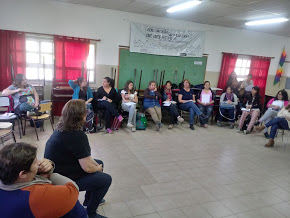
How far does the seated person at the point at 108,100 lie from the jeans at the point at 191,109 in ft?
5.80

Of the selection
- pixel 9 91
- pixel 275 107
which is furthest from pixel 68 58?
pixel 275 107

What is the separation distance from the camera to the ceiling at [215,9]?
430cm

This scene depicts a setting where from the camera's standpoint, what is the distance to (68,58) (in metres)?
5.29

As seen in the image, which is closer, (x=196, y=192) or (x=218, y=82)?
(x=196, y=192)

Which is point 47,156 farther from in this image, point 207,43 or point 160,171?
point 207,43

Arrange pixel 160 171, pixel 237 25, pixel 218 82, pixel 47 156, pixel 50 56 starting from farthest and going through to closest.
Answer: pixel 218 82, pixel 237 25, pixel 50 56, pixel 160 171, pixel 47 156

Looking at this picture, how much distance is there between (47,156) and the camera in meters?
1.73

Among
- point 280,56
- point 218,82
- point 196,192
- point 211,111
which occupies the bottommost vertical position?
point 196,192

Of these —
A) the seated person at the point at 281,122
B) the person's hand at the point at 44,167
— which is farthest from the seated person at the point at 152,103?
the person's hand at the point at 44,167

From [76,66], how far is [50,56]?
2.06 ft

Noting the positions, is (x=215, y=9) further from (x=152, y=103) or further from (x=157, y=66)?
(x=152, y=103)

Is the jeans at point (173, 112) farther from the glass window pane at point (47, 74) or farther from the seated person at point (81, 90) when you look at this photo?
the glass window pane at point (47, 74)

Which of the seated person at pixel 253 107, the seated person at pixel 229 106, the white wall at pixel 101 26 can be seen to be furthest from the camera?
the seated person at pixel 229 106

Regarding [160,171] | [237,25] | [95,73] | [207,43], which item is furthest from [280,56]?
[160,171]
